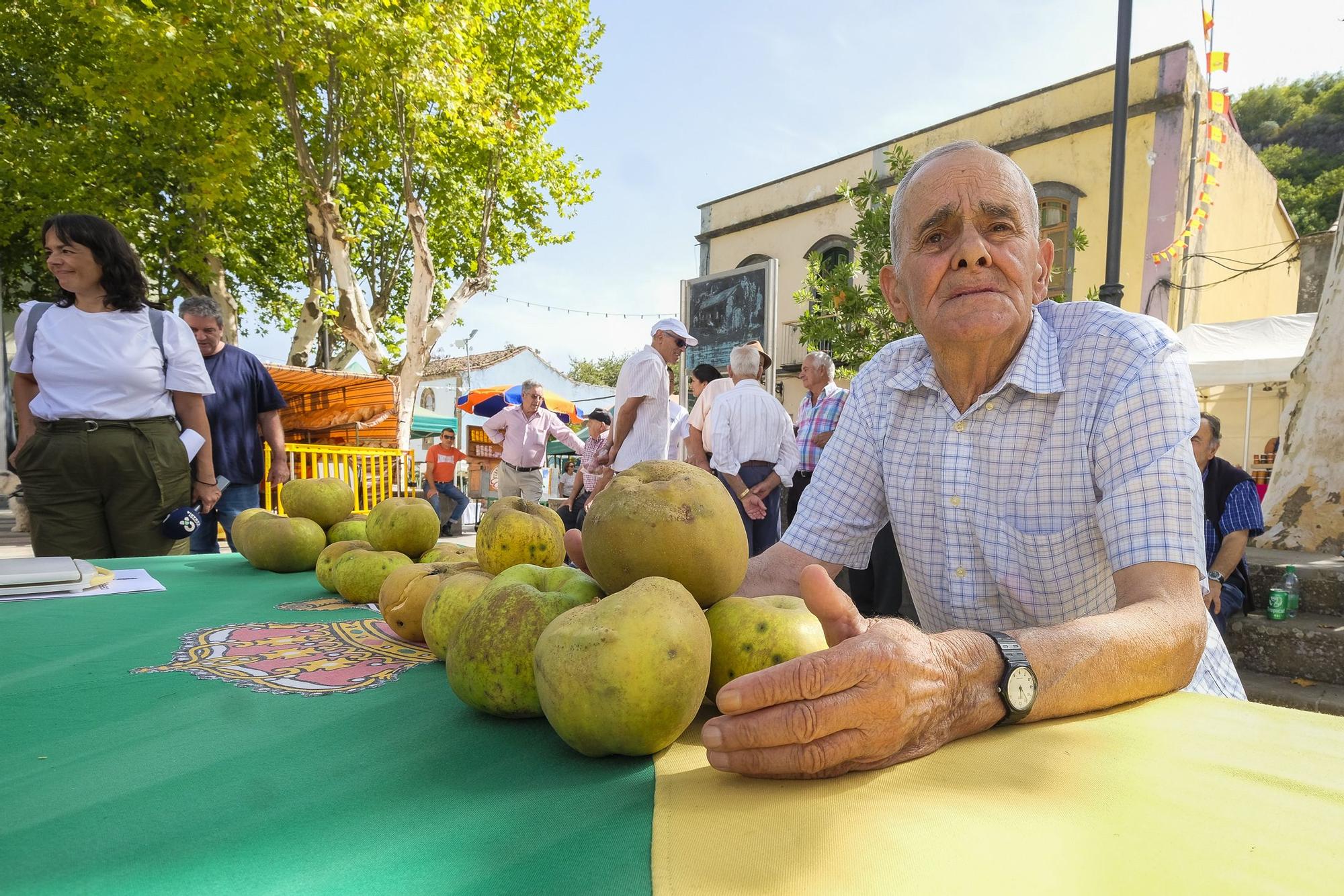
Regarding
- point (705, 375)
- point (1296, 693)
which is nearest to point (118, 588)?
point (1296, 693)

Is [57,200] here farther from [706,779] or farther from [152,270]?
[706,779]

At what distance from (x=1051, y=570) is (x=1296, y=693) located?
11.0ft

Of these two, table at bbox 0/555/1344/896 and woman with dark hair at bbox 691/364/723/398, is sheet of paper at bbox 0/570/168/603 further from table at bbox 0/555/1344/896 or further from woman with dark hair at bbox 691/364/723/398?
woman with dark hair at bbox 691/364/723/398

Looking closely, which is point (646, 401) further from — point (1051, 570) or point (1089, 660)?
point (1089, 660)

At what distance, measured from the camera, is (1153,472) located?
1.33 meters

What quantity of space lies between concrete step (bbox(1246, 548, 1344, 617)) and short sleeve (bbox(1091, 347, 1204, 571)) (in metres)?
3.98

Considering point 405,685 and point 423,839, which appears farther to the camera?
point 405,685

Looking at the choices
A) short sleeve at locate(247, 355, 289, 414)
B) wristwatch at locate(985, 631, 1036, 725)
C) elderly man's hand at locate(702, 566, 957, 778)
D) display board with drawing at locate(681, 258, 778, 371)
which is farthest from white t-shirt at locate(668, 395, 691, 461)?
elderly man's hand at locate(702, 566, 957, 778)

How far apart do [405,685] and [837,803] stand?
907mm

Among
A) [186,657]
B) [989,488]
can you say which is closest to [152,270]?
[186,657]

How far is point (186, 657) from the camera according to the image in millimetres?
1563

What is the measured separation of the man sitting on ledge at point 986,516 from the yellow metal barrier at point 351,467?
703 cm

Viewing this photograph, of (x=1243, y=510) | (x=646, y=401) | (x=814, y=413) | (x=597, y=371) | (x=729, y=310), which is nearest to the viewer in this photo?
(x=1243, y=510)

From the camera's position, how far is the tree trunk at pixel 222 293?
42.1ft
